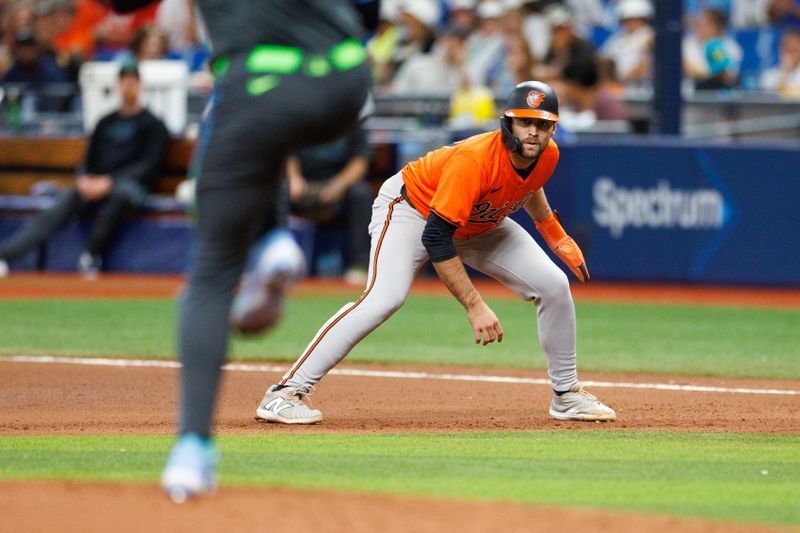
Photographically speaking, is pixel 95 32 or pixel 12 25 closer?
pixel 12 25

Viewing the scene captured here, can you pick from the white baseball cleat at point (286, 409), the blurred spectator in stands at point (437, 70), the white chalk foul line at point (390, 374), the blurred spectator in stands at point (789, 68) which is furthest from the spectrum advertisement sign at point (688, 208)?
the white baseball cleat at point (286, 409)

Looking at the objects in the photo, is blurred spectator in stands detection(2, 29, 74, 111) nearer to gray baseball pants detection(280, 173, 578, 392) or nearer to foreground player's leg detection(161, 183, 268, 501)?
gray baseball pants detection(280, 173, 578, 392)

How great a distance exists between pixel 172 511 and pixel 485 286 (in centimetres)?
1072

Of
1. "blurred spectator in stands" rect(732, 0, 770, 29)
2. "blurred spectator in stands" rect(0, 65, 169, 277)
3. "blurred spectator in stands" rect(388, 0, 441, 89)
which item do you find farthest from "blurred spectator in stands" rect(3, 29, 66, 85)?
"blurred spectator in stands" rect(732, 0, 770, 29)

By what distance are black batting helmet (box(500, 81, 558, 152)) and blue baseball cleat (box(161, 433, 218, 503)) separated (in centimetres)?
285

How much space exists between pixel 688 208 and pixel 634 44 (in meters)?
4.10

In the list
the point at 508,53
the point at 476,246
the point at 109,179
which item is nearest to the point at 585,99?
the point at 508,53

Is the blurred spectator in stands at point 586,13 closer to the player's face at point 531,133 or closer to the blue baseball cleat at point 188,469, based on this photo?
the player's face at point 531,133

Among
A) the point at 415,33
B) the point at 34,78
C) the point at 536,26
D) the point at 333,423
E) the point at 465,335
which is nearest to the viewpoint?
the point at 333,423

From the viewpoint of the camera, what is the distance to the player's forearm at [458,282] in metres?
6.53

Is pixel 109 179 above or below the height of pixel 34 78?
below

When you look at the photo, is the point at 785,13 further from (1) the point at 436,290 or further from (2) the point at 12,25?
(2) the point at 12,25

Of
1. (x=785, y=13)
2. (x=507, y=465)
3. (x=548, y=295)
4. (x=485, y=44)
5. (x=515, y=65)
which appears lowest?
(x=485, y=44)

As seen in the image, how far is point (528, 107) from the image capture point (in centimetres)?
664
